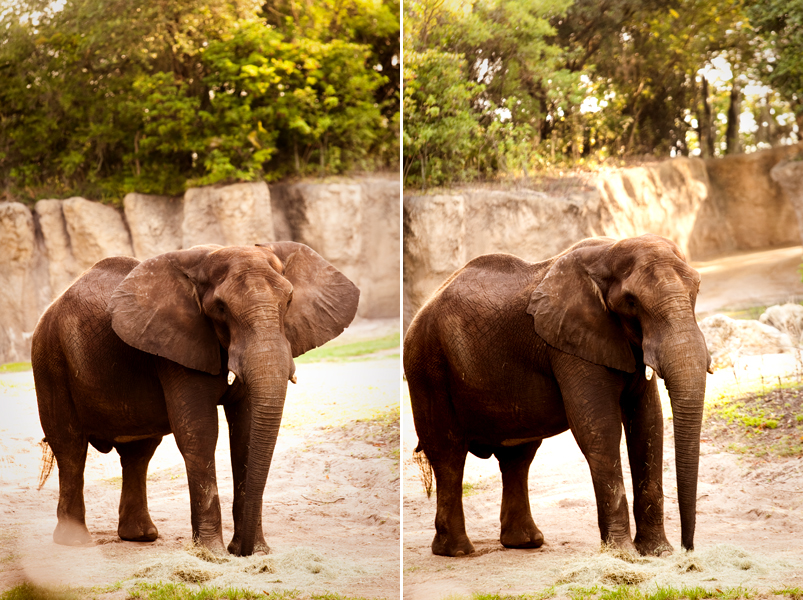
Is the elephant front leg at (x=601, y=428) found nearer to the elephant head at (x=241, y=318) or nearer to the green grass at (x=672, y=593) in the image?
the green grass at (x=672, y=593)

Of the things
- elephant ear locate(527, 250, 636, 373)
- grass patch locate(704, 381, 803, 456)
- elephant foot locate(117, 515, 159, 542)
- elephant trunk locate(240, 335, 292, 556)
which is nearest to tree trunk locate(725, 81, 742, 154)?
grass patch locate(704, 381, 803, 456)

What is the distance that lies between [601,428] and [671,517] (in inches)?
34.9

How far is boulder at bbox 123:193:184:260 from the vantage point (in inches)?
195

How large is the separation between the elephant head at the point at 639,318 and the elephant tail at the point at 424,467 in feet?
3.96

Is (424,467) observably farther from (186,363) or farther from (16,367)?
(16,367)

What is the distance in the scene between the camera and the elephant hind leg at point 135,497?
4.67 meters

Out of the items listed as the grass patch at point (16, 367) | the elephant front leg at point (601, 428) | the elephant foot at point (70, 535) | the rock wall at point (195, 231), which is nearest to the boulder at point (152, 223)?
the rock wall at point (195, 231)

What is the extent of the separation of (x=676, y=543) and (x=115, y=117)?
374cm

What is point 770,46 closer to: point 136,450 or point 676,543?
point 676,543

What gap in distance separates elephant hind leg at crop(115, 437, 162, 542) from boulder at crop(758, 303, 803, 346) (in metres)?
3.43

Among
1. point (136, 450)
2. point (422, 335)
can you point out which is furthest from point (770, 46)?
point (136, 450)

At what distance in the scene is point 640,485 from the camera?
4.11 meters

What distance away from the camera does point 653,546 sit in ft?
13.6

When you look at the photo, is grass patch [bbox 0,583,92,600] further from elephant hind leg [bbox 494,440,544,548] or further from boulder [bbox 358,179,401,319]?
elephant hind leg [bbox 494,440,544,548]
